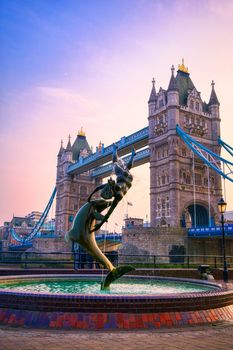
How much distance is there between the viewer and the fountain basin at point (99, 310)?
5.98 metres

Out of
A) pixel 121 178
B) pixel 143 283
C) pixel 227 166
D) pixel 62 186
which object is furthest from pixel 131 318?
pixel 62 186

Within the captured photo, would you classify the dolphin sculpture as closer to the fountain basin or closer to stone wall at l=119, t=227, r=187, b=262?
the fountain basin

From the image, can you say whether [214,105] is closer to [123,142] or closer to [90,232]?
[123,142]

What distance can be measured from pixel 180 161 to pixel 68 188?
39.3 metres

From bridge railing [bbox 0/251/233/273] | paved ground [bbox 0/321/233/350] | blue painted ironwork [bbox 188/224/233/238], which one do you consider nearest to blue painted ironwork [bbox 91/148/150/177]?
blue painted ironwork [bbox 188/224/233/238]

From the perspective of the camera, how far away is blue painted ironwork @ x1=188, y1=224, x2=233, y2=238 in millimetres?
33475

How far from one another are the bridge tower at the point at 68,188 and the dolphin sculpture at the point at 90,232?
69.9m

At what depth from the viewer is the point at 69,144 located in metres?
87.0

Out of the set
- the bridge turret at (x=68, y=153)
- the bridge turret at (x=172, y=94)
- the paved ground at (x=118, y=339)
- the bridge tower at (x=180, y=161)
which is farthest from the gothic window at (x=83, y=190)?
the paved ground at (x=118, y=339)

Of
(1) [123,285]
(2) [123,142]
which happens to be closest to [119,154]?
(2) [123,142]

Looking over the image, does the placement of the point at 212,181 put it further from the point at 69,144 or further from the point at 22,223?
the point at 22,223

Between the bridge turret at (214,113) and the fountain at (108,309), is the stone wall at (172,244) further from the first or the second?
the fountain at (108,309)

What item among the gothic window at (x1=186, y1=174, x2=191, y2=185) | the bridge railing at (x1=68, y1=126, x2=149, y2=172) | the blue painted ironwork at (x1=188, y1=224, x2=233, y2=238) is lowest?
the blue painted ironwork at (x1=188, y1=224, x2=233, y2=238)

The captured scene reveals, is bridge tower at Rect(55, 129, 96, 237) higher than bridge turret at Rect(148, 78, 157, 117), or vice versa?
bridge turret at Rect(148, 78, 157, 117)
